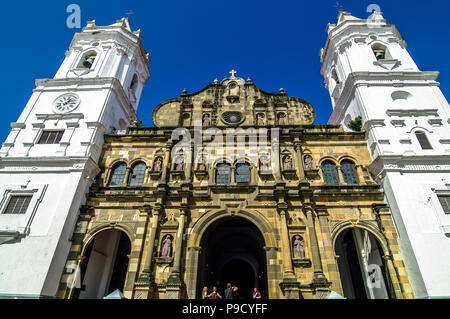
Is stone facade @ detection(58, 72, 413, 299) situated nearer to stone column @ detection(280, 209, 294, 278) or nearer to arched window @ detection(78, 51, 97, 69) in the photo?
stone column @ detection(280, 209, 294, 278)

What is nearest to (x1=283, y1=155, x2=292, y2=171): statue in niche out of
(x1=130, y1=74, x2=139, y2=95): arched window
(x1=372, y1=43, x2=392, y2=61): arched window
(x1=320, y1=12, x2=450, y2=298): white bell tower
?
(x1=320, y1=12, x2=450, y2=298): white bell tower

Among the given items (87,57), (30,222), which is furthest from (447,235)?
(87,57)

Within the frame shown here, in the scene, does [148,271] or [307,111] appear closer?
[148,271]

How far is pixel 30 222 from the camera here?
13.4m

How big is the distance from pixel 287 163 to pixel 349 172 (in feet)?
12.0

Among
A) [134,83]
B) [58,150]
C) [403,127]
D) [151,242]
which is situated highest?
[134,83]

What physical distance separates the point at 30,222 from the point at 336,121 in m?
21.7

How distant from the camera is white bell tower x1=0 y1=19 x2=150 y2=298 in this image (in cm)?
1264

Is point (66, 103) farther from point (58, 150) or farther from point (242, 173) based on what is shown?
point (242, 173)

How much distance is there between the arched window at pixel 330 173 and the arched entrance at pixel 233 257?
5.02 meters

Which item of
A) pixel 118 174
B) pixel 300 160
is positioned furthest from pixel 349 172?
pixel 118 174

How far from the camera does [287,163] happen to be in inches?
627

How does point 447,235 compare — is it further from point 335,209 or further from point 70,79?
point 70,79

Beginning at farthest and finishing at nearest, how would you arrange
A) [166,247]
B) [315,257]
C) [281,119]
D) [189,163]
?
[281,119], [189,163], [166,247], [315,257]
